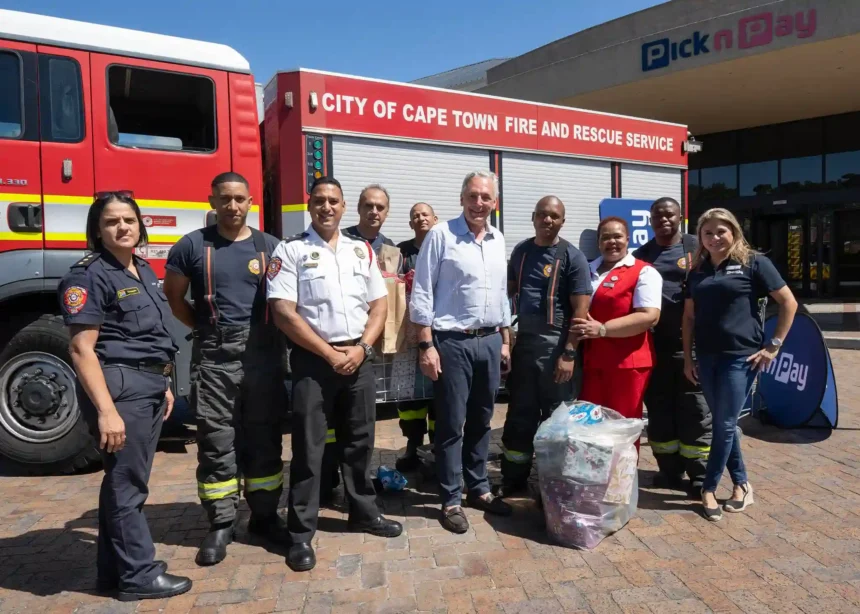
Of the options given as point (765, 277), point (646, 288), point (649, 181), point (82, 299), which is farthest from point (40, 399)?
point (649, 181)

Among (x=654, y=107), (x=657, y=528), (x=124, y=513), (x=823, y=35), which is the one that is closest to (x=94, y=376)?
(x=124, y=513)

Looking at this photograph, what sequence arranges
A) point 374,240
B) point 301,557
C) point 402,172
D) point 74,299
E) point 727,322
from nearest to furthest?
1. point 74,299
2. point 301,557
3. point 727,322
4. point 374,240
5. point 402,172

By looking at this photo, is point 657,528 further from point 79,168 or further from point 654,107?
point 654,107

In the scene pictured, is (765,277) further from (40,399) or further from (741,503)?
(40,399)

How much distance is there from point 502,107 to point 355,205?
1.74m

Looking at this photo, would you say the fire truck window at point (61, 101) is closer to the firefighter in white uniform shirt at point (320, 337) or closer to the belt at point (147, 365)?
the firefighter in white uniform shirt at point (320, 337)

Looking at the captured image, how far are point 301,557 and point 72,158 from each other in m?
2.96

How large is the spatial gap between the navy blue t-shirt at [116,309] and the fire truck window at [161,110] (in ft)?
6.46

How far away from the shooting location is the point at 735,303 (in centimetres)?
343

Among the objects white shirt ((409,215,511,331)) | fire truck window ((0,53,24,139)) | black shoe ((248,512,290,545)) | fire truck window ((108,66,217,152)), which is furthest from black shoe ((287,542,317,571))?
fire truck window ((0,53,24,139))

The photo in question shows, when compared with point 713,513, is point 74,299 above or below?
above

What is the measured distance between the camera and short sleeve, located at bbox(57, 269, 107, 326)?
2.51 metres

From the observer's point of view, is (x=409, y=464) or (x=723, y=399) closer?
(x=723, y=399)

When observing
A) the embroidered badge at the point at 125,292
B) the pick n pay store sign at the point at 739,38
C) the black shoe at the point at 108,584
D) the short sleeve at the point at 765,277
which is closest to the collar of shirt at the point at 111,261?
the embroidered badge at the point at 125,292
